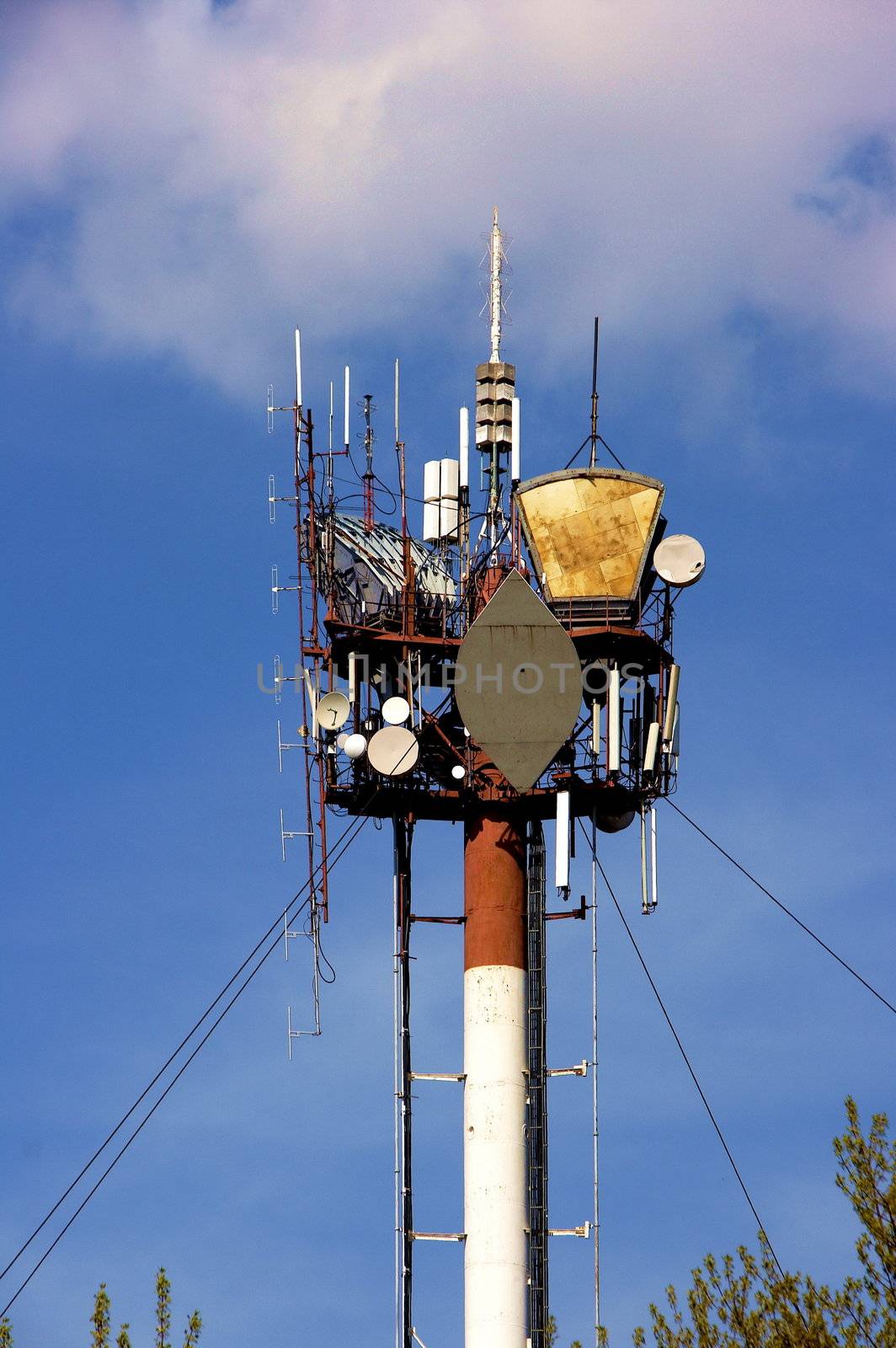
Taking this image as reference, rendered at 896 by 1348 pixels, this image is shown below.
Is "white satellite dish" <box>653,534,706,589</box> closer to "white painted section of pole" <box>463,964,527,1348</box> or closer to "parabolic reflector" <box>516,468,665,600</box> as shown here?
"parabolic reflector" <box>516,468,665,600</box>

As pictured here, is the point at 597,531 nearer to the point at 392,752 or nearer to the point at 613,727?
the point at 613,727

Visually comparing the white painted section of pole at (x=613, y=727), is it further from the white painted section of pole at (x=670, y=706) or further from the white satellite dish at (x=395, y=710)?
the white satellite dish at (x=395, y=710)

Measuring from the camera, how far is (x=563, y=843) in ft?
214

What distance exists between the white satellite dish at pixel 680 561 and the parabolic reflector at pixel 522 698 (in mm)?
2603

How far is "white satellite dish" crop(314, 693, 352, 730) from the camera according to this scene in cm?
6656

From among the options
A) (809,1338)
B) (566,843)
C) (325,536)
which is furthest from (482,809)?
(809,1338)

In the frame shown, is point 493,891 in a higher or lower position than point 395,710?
lower

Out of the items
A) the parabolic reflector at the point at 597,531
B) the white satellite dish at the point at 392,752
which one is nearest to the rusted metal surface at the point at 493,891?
the white satellite dish at the point at 392,752

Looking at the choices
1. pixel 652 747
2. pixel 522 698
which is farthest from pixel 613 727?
pixel 522 698

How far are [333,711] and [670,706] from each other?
738cm

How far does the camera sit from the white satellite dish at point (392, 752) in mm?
66000

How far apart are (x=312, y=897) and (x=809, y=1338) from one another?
19.2 meters

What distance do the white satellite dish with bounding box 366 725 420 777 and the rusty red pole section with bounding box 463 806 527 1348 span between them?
7.78 ft

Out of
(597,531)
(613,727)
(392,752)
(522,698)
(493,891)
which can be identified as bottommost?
(493,891)
